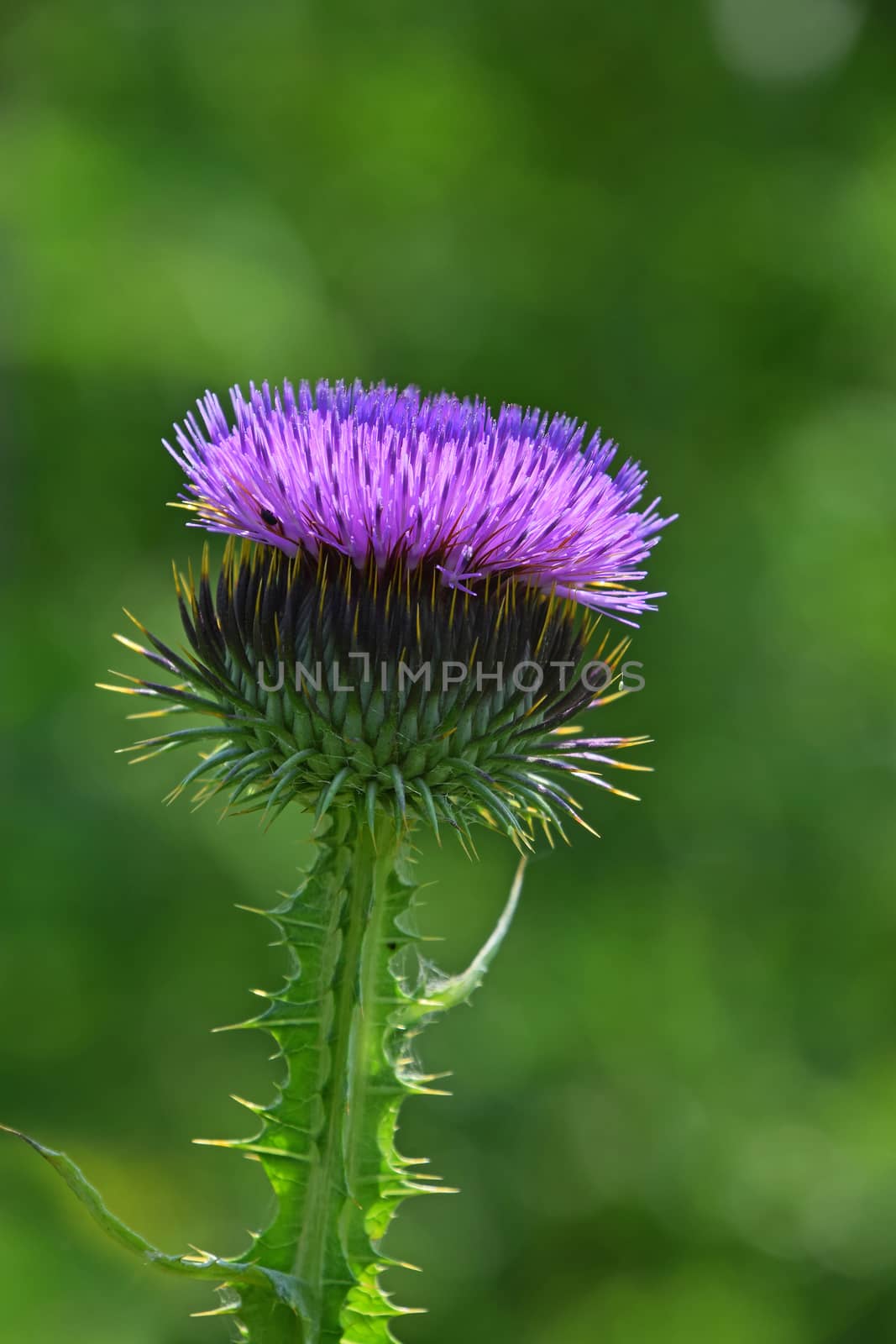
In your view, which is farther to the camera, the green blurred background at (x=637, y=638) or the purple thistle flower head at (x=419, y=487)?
the green blurred background at (x=637, y=638)

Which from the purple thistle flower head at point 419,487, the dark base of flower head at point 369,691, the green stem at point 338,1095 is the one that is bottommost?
the green stem at point 338,1095

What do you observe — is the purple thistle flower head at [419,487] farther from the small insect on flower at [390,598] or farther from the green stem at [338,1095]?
the green stem at [338,1095]

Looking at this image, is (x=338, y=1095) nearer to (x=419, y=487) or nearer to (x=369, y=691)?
(x=369, y=691)

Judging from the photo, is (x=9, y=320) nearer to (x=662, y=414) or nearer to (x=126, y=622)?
(x=126, y=622)

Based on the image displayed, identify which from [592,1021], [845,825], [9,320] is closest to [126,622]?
[9,320]

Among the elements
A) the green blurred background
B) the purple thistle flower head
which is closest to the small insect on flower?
the purple thistle flower head

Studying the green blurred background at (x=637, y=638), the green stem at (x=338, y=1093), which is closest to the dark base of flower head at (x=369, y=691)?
the green stem at (x=338, y=1093)

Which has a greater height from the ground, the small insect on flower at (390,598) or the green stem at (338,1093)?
the small insect on flower at (390,598)
